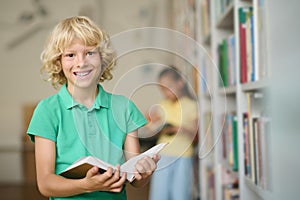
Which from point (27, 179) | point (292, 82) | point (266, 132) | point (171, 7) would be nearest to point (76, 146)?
point (292, 82)

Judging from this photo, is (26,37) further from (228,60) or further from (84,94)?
(84,94)

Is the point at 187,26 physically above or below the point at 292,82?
above

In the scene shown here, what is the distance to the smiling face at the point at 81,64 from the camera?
79 cm

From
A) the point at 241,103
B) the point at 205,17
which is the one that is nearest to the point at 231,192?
the point at 241,103

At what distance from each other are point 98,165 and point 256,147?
2.56 ft

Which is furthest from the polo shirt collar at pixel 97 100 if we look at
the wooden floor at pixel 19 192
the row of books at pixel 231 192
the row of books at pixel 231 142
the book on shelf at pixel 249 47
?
the wooden floor at pixel 19 192

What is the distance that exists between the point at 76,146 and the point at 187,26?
2.83m

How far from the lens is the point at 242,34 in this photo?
157 centimetres

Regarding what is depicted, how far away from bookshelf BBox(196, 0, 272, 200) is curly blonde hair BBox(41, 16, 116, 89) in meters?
0.24

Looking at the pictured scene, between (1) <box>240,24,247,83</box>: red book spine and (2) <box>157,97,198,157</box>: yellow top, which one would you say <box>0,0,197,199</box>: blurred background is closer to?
(1) <box>240,24,247,83</box>: red book spine

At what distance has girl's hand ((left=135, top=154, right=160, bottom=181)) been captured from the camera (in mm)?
782

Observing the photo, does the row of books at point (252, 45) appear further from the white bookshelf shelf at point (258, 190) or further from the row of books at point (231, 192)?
the row of books at point (231, 192)

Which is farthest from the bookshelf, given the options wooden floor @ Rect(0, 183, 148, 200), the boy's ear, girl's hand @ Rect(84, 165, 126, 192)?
wooden floor @ Rect(0, 183, 148, 200)

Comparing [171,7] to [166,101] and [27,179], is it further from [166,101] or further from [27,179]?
[166,101]
